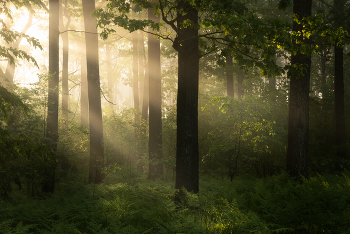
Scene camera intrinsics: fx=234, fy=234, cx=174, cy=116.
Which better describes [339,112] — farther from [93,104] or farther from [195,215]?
[93,104]

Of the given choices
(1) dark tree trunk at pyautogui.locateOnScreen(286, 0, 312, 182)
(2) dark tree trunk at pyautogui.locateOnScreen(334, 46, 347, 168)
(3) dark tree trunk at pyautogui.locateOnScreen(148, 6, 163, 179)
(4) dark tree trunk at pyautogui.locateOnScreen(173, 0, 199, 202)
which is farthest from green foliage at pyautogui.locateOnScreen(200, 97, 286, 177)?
(4) dark tree trunk at pyautogui.locateOnScreen(173, 0, 199, 202)

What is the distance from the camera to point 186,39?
223 inches

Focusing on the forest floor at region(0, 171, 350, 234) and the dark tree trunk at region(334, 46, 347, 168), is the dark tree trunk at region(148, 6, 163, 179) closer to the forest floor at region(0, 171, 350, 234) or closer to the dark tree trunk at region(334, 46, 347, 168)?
the forest floor at region(0, 171, 350, 234)

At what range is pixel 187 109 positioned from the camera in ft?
18.8

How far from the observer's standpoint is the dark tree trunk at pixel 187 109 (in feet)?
18.8

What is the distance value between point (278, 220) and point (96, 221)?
371cm

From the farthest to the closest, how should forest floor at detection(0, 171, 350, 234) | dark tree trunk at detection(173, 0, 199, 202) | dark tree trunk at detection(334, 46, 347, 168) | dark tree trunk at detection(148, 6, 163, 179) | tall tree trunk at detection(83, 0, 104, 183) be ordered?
dark tree trunk at detection(334, 46, 347, 168)
dark tree trunk at detection(148, 6, 163, 179)
tall tree trunk at detection(83, 0, 104, 183)
dark tree trunk at detection(173, 0, 199, 202)
forest floor at detection(0, 171, 350, 234)

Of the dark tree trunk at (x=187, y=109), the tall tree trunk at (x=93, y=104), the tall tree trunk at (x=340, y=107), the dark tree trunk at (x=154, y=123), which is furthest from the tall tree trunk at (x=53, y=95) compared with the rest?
the tall tree trunk at (x=340, y=107)

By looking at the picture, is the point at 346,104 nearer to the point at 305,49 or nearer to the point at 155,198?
the point at 305,49

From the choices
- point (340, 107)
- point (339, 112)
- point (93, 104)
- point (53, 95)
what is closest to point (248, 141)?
point (339, 112)

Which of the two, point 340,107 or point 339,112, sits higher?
point 340,107

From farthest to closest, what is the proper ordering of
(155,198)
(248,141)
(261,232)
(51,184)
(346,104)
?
(346,104), (248,141), (51,184), (155,198), (261,232)

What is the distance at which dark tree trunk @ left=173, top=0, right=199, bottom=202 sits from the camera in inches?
225

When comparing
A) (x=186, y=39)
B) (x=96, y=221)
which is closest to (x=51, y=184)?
(x=96, y=221)
